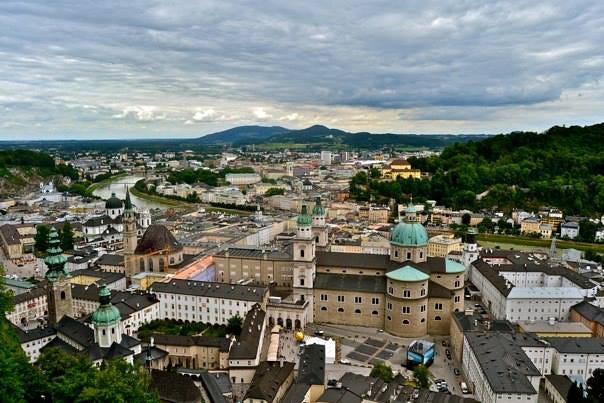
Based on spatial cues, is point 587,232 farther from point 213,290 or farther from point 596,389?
point 213,290

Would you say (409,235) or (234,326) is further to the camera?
(409,235)

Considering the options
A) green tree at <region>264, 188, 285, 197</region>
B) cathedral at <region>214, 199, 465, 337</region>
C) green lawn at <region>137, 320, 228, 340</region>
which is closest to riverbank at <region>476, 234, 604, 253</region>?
cathedral at <region>214, 199, 465, 337</region>

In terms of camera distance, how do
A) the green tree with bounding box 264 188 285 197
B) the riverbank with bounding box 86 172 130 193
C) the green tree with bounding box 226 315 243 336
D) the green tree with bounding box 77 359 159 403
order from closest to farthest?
the green tree with bounding box 77 359 159 403, the green tree with bounding box 226 315 243 336, the green tree with bounding box 264 188 285 197, the riverbank with bounding box 86 172 130 193

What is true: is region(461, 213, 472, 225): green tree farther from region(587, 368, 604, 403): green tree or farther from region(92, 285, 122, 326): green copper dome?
region(92, 285, 122, 326): green copper dome

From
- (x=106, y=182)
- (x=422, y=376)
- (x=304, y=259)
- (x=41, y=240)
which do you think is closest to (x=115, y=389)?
(x=422, y=376)

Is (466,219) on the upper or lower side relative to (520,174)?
lower

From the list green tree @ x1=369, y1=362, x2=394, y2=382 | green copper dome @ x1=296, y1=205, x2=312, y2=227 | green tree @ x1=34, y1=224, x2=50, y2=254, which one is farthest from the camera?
green tree @ x1=34, y1=224, x2=50, y2=254

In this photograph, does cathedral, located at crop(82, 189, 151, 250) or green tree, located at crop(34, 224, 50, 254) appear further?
green tree, located at crop(34, 224, 50, 254)
